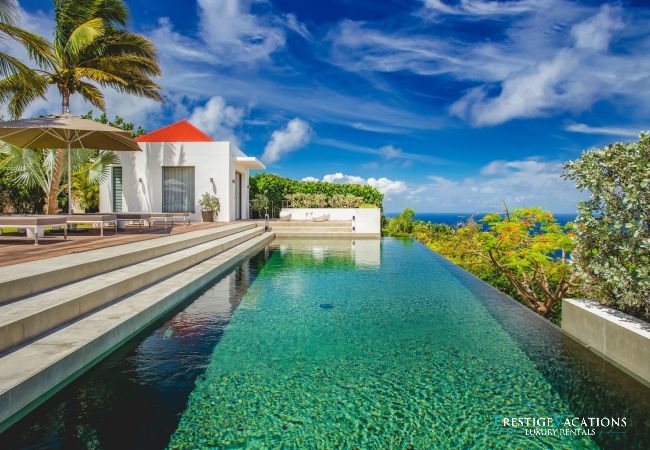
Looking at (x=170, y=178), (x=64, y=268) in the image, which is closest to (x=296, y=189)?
(x=170, y=178)

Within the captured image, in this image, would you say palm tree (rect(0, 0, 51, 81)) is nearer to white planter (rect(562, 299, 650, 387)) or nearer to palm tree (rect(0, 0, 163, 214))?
palm tree (rect(0, 0, 163, 214))

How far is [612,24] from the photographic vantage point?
1442cm

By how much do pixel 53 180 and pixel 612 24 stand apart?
21.6m

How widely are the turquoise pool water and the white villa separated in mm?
12870

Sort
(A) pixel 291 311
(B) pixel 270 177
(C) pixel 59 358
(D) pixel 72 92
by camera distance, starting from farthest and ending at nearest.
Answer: (B) pixel 270 177 < (D) pixel 72 92 < (A) pixel 291 311 < (C) pixel 59 358

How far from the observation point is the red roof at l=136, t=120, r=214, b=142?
19594mm

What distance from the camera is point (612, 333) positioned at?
361 cm

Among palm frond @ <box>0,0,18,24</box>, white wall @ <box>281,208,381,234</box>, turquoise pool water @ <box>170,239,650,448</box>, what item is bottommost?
turquoise pool water @ <box>170,239,650,448</box>

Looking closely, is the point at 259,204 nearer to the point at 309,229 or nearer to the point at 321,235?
the point at 309,229

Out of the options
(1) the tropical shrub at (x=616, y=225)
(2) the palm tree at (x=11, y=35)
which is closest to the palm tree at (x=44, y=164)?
(2) the palm tree at (x=11, y=35)

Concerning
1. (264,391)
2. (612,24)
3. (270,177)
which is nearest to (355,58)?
(270,177)

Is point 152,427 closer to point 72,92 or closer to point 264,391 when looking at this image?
point 264,391

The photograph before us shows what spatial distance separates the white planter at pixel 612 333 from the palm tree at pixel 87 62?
16.3 meters

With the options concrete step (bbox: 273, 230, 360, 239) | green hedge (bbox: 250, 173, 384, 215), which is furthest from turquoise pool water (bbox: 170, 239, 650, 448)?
green hedge (bbox: 250, 173, 384, 215)
